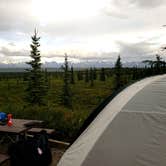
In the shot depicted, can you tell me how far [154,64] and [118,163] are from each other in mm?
6661

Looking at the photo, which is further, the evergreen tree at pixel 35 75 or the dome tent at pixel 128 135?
the evergreen tree at pixel 35 75

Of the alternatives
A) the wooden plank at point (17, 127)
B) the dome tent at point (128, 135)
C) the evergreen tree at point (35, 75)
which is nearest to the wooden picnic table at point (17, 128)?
the wooden plank at point (17, 127)

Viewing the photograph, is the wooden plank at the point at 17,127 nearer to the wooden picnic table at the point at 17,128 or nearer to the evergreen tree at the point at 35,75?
the wooden picnic table at the point at 17,128

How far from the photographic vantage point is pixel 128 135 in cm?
363

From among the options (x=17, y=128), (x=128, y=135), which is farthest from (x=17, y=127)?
(x=128, y=135)

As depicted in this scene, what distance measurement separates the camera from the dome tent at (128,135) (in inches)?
136

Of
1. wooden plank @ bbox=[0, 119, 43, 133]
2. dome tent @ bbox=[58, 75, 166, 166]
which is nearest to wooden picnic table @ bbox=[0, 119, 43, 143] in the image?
wooden plank @ bbox=[0, 119, 43, 133]

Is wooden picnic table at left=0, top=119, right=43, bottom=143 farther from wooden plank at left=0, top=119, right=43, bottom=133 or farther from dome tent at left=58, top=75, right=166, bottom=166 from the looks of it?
dome tent at left=58, top=75, right=166, bottom=166

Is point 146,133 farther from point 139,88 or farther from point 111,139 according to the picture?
point 139,88

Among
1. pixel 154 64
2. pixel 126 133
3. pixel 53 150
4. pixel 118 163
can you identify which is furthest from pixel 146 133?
pixel 154 64

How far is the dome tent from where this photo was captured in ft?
11.3

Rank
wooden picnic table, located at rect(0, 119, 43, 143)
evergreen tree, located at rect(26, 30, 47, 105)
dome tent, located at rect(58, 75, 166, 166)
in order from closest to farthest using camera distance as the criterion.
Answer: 1. dome tent, located at rect(58, 75, 166, 166)
2. wooden picnic table, located at rect(0, 119, 43, 143)
3. evergreen tree, located at rect(26, 30, 47, 105)

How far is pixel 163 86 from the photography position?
13.9 ft

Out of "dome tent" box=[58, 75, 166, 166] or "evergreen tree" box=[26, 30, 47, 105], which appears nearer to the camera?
"dome tent" box=[58, 75, 166, 166]
